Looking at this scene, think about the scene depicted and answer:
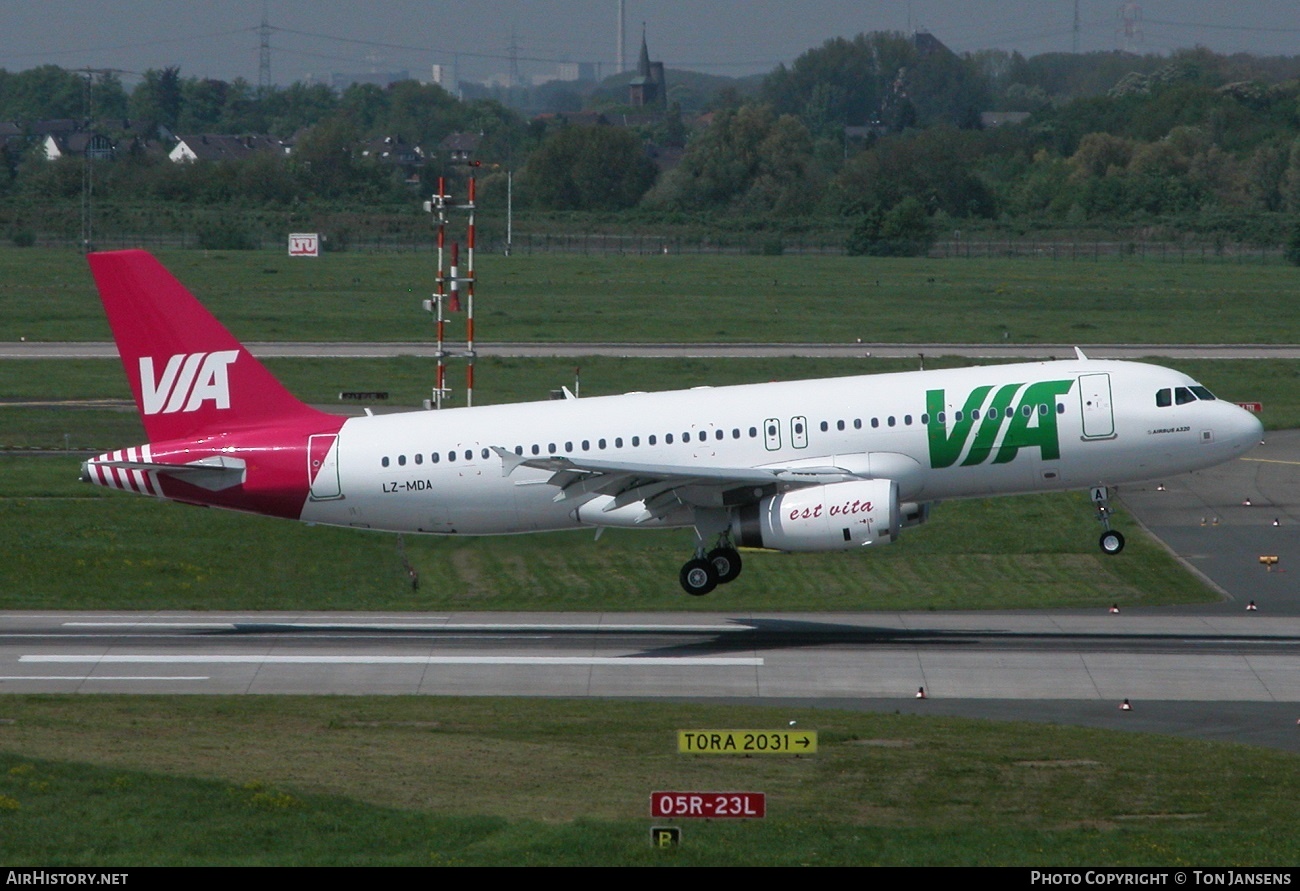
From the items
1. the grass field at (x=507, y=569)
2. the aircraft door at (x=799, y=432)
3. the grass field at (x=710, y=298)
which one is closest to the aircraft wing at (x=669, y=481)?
the aircraft door at (x=799, y=432)

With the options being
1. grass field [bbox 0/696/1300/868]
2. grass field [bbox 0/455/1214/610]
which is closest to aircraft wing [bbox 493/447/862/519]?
grass field [bbox 0/455/1214/610]

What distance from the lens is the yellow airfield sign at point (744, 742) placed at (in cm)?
2544

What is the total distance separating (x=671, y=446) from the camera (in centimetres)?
4331

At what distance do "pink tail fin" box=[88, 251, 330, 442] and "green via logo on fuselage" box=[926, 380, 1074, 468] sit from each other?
16328 millimetres

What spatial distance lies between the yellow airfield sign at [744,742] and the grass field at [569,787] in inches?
43.7

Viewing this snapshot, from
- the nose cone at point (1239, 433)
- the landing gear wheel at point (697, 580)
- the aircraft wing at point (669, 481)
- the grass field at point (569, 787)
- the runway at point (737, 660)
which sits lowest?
the runway at point (737, 660)

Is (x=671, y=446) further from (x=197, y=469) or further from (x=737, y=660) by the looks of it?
(x=197, y=469)

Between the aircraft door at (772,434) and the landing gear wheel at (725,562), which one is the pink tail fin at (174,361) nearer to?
the landing gear wheel at (725,562)

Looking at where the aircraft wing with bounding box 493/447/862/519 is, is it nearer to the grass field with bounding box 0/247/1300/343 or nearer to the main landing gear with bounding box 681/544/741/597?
the main landing gear with bounding box 681/544/741/597

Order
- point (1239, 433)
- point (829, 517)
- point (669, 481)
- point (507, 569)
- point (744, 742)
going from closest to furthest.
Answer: point (744, 742)
point (829, 517)
point (669, 481)
point (1239, 433)
point (507, 569)

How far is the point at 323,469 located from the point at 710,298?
303 ft

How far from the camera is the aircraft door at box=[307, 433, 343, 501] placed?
4372cm

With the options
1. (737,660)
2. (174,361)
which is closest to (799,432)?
(737,660)

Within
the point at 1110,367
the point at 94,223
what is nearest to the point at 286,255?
the point at 94,223
